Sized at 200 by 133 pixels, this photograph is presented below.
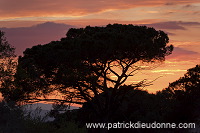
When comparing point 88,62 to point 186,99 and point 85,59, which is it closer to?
point 85,59

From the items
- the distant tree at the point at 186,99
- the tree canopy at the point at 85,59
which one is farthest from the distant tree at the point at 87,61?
the distant tree at the point at 186,99

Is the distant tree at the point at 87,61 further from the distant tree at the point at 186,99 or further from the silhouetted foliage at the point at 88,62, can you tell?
the distant tree at the point at 186,99

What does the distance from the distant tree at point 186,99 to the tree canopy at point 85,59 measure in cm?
515

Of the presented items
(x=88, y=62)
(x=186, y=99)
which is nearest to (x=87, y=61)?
(x=88, y=62)

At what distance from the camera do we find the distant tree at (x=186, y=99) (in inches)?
1347

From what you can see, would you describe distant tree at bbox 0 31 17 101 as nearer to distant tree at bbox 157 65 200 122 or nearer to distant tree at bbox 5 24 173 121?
distant tree at bbox 5 24 173 121

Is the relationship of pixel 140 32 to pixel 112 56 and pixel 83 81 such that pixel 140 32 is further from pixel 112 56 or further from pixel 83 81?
pixel 83 81

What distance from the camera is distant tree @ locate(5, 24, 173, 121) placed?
28156mm

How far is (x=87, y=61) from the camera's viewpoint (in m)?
29.6

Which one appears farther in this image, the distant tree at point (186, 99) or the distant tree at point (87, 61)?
the distant tree at point (186, 99)

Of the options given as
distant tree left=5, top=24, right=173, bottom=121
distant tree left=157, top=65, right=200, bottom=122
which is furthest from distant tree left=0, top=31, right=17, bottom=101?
distant tree left=157, top=65, right=200, bottom=122

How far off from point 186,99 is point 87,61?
12.0 metres

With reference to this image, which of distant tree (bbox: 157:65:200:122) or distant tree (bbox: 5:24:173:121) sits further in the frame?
distant tree (bbox: 157:65:200:122)

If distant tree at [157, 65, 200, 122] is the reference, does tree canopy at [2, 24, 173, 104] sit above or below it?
above
